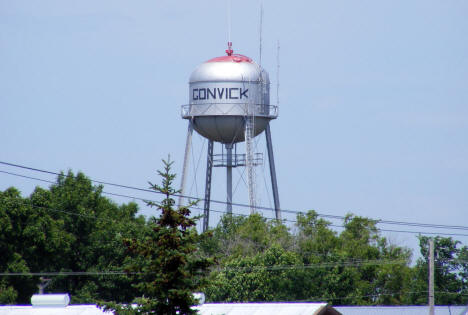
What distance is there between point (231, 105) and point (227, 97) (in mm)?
478

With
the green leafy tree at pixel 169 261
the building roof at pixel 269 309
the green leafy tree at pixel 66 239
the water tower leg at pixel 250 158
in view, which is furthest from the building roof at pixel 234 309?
the water tower leg at pixel 250 158

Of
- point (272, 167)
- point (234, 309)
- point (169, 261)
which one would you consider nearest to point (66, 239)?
point (272, 167)

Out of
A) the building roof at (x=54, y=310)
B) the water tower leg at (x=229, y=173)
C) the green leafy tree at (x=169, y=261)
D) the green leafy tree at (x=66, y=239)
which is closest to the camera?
the green leafy tree at (x=169, y=261)

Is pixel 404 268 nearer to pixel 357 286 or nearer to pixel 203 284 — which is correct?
pixel 357 286

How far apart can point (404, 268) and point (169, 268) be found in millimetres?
39391

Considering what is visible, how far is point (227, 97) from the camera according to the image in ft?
198

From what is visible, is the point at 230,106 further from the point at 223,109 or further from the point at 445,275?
the point at 445,275

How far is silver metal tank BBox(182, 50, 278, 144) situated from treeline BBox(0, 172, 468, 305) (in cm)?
646

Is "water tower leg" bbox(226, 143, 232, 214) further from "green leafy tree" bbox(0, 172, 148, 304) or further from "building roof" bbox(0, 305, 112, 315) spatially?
"building roof" bbox(0, 305, 112, 315)

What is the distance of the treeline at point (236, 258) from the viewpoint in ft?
194

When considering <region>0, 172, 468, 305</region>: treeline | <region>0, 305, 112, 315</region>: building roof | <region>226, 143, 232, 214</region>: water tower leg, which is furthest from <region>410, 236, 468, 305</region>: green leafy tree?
<region>0, 305, 112, 315</region>: building roof

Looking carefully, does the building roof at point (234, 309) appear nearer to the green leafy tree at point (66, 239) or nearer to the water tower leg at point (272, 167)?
the green leafy tree at point (66, 239)

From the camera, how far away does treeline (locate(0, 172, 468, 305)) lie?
59188 mm

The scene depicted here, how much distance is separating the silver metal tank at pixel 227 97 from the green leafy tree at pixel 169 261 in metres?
33.9
